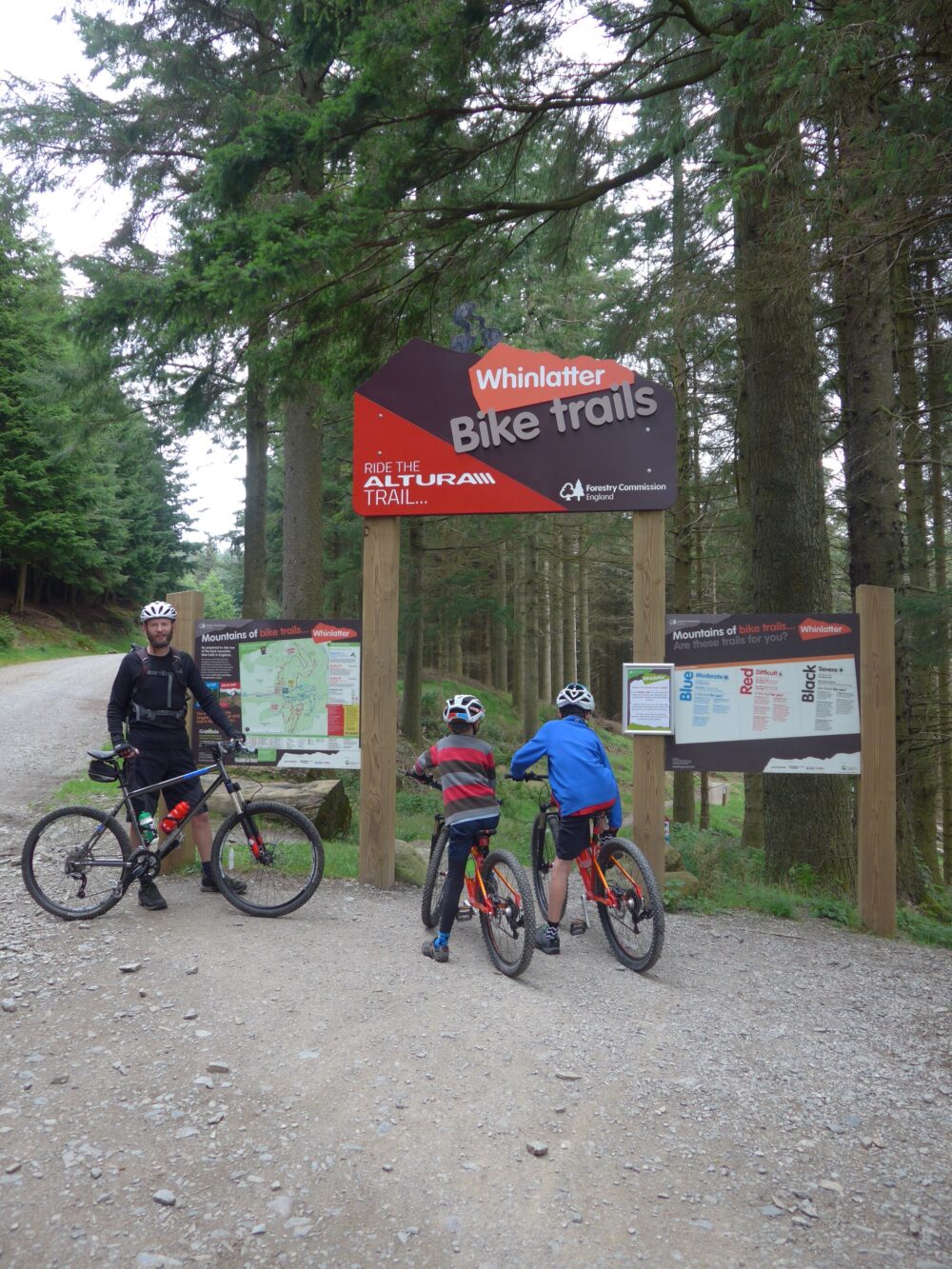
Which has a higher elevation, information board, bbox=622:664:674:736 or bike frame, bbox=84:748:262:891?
information board, bbox=622:664:674:736

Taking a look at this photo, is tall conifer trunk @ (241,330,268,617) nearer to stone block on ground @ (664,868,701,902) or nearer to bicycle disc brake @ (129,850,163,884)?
bicycle disc brake @ (129,850,163,884)

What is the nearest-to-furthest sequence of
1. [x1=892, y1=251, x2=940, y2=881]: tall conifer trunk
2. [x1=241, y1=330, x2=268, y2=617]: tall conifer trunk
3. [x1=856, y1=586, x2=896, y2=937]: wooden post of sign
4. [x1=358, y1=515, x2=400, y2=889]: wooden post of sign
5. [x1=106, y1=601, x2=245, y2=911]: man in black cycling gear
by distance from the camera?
[x1=106, y1=601, x2=245, y2=911]: man in black cycling gear < [x1=856, y1=586, x2=896, y2=937]: wooden post of sign < [x1=358, y1=515, x2=400, y2=889]: wooden post of sign < [x1=892, y1=251, x2=940, y2=881]: tall conifer trunk < [x1=241, y1=330, x2=268, y2=617]: tall conifer trunk

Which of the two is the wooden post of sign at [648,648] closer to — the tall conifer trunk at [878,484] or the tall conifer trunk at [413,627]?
the tall conifer trunk at [878,484]

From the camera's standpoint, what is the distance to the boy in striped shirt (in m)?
5.21

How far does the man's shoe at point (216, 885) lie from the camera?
603cm

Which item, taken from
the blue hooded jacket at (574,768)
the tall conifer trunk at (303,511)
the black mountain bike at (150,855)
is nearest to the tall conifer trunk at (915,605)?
the blue hooded jacket at (574,768)

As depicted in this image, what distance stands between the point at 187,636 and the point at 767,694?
489cm

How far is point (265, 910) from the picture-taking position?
19.6 feet

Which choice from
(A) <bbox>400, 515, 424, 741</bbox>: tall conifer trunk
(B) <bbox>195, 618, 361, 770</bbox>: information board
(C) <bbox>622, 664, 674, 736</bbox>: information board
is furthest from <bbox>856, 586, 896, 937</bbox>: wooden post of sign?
(A) <bbox>400, 515, 424, 741</bbox>: tall conifer trunk

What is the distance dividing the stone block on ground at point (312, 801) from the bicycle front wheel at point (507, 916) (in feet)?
11.4

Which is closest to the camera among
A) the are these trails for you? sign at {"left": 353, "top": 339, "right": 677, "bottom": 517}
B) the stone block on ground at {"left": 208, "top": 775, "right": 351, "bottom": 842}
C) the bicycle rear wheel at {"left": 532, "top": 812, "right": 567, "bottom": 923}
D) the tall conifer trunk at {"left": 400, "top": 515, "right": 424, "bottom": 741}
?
the bicycle rear wheel at {"left": 532, "top": 812, "right": 567, "bottom": 923}

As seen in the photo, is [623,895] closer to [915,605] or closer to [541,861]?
[541,861]

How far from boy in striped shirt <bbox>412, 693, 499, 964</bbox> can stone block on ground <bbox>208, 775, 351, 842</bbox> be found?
3.29 meters

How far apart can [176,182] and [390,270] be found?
673 centimetres
